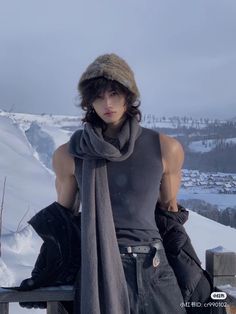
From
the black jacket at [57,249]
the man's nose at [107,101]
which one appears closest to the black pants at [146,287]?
the black jacket at [57,249]

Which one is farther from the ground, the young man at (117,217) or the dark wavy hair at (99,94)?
the dark wavy hair at (99,94)

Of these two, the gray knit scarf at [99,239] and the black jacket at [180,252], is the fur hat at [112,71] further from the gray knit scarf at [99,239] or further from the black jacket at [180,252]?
the black jacket at [180,252]

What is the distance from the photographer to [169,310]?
1476 mm

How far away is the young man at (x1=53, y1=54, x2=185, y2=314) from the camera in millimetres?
1431

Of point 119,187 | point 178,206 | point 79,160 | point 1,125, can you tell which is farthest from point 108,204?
point 1,125

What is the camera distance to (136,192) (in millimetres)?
1483

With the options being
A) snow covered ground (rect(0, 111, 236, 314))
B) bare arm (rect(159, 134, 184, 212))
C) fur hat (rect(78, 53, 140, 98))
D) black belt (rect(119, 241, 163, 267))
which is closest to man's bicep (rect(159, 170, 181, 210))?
bare arm (rect(159, 134, 184, 212))

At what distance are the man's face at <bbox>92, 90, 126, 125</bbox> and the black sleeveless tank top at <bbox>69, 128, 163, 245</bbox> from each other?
74mm

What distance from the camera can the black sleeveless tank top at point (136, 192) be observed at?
4.84 ft

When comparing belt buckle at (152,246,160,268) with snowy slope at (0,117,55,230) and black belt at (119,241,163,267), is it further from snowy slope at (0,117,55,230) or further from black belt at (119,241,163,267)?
snowy slope at (0,117,55,230)

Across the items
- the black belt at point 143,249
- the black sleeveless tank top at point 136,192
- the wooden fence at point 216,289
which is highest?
the black sleeveless tank top at point 136,192

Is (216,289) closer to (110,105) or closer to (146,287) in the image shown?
(146,287)

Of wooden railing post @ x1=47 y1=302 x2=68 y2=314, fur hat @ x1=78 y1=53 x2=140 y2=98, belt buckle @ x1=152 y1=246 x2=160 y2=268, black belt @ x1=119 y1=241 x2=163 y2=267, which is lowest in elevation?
wooden railing post @ x1=47 y1=302 x2=68 y2=314

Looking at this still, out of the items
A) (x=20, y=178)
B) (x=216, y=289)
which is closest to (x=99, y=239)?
(x=216, y=289)
